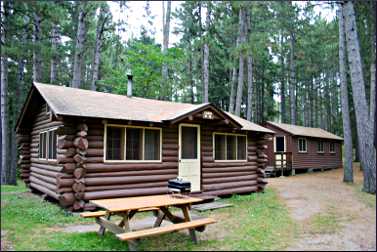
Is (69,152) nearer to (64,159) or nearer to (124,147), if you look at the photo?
(64,159)

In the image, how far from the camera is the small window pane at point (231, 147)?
1177 centimetres

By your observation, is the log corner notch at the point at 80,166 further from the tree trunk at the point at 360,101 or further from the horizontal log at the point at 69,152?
the tree trunk at the point at 360,101

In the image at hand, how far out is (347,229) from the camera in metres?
6.93

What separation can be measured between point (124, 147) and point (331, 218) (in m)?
5.96

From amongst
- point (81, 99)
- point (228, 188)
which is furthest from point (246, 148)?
point (81, 99)

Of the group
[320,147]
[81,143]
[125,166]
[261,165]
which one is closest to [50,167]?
[81,143]

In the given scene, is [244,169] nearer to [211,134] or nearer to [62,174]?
[211,134]

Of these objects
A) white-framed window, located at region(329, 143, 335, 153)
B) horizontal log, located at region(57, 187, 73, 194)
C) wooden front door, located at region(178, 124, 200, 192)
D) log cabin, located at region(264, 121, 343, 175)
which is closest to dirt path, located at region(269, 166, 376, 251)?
wooden front door, located at region(178, 124, 200, 192)

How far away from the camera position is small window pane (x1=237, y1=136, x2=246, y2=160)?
12203mm

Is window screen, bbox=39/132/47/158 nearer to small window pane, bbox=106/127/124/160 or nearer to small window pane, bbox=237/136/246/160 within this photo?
small window pane, bbox=106/127/124/160

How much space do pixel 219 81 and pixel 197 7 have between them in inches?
304

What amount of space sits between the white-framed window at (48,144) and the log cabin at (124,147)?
31 millimetres

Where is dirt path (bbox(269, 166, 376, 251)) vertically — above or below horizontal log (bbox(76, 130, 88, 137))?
below

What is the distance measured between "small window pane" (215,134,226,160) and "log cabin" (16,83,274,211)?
37mm
